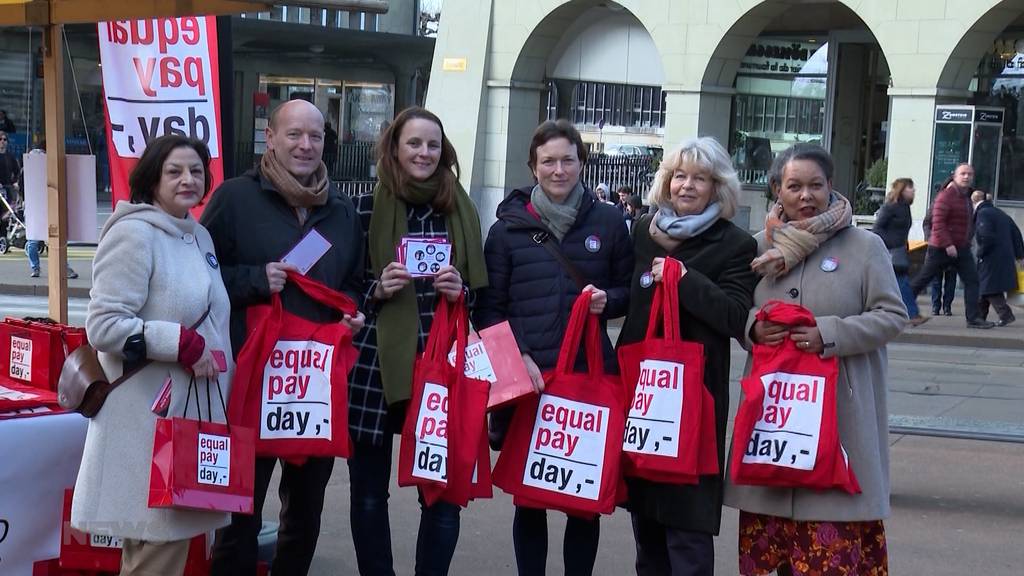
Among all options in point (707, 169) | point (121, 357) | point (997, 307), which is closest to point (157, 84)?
point (121, 357)

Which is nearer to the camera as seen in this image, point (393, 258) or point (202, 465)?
point (202, 465)

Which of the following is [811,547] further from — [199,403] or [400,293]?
[199,403]

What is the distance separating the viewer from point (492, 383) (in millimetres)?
4770

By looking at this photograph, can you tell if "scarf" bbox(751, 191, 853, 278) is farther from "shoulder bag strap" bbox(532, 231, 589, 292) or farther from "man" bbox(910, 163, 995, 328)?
"man" bbox(910, 163, 995, 328)

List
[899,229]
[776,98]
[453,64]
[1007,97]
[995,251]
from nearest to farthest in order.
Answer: [995,251] → [899,229] → [1007,97] → [453,64] → [776,98]

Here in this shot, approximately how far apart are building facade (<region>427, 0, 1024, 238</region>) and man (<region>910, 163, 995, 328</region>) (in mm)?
5795

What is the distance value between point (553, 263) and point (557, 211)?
7.6 inches

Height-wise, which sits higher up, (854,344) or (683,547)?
(854,344)

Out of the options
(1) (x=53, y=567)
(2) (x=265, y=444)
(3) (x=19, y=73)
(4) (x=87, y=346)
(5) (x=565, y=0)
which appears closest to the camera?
(4) (x=87, y=346)

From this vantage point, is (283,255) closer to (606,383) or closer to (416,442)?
(416,442)

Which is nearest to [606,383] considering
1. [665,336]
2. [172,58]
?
[665,336]

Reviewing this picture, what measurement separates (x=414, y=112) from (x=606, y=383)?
1223 mm

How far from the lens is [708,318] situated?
14.8 ft

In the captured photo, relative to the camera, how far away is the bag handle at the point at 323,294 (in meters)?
4.62
